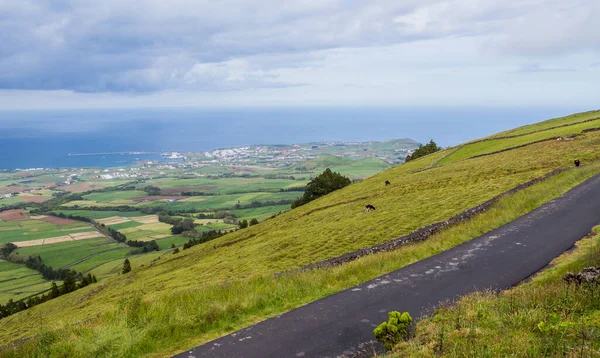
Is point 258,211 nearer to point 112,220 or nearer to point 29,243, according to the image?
point 112,220

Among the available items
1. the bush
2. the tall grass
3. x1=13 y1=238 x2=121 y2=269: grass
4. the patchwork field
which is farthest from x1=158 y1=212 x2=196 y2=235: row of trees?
the bush

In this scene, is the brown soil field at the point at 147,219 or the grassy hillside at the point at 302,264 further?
the brown soil field at the point at 147,219

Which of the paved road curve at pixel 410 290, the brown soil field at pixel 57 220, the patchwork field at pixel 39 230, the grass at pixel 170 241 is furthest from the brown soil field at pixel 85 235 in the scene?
the paved road curve at pixel 410 290

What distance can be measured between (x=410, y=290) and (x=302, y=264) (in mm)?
8711

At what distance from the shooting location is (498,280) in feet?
39.2

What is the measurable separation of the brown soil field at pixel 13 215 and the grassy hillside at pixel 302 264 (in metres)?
148

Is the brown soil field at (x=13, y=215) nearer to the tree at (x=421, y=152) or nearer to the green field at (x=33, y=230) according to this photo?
the green field at (x=33, y=230)

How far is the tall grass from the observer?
30.1 feet

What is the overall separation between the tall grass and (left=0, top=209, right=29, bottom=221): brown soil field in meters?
191

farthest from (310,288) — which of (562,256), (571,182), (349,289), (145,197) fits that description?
(145,197)

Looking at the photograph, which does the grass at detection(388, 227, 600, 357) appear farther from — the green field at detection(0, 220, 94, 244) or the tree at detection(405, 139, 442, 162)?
the green field at detection(0, 220, 94, 244)

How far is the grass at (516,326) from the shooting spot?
6.84 metres

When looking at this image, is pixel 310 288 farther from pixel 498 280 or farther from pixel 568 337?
pixel 568 337

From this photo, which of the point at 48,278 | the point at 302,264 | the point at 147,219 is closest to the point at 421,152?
the point at 302,264
